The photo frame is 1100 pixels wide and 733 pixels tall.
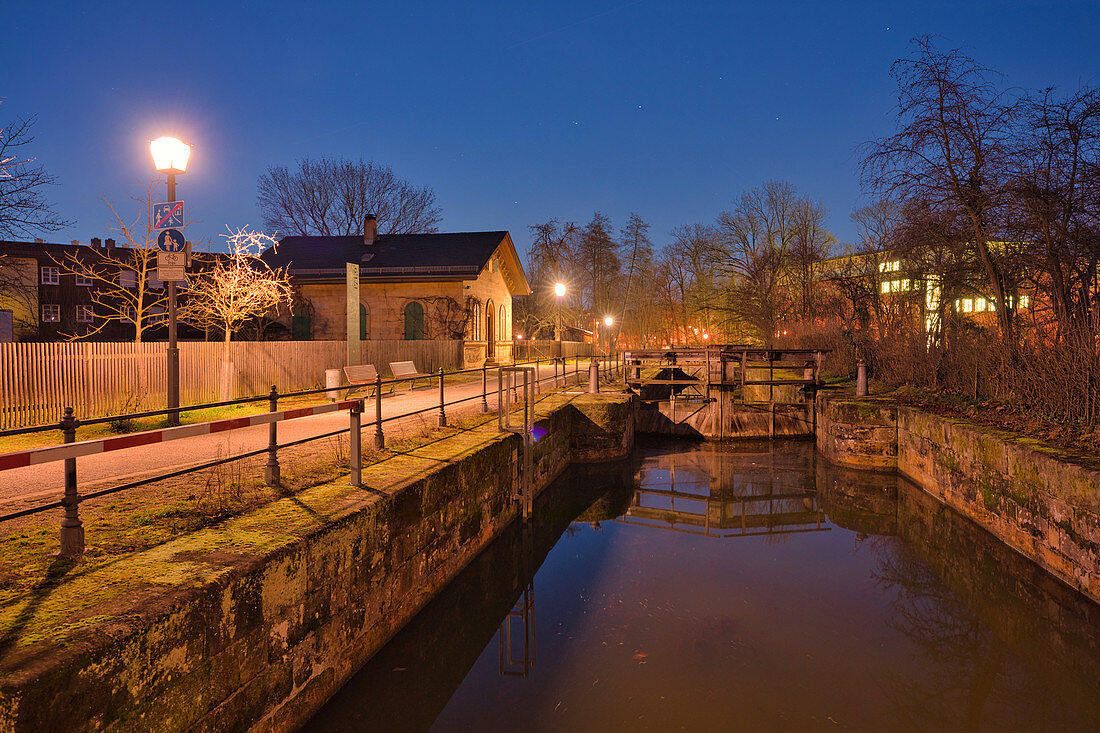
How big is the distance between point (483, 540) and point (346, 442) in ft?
6.99

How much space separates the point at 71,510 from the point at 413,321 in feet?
71.1

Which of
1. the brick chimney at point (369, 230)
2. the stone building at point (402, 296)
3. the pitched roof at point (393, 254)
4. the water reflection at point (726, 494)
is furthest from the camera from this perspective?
the brick chimney at point (369, 230)

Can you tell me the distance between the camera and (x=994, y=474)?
812cm

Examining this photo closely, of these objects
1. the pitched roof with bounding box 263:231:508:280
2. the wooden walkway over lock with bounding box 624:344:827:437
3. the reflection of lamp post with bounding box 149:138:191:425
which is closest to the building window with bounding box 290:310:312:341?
the pitched roof with bounding box 263:231:508:280

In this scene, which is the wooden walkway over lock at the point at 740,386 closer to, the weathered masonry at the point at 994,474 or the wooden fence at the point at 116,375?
the weathered masonry at the point at 994,474

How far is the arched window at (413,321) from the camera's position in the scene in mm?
24562

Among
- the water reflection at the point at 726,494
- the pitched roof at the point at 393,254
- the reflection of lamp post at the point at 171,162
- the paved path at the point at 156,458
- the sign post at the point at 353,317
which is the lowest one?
the water reflection at the point at 726,494

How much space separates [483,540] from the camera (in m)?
7.70

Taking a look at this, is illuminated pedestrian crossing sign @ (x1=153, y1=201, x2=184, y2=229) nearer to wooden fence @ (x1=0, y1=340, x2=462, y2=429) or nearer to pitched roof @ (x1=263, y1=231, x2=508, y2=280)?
wooden fence @ (x1=0, y1=340, x2=462, y2=429)

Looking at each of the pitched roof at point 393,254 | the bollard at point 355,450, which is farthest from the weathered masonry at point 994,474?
the pitched roof at point 393,254

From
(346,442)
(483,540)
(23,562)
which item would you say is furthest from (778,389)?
→ (23,562)

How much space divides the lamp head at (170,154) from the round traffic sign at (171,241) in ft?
2.99

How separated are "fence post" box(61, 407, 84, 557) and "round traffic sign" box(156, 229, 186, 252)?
6867mm

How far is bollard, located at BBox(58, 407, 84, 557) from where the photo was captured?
3.16 m
